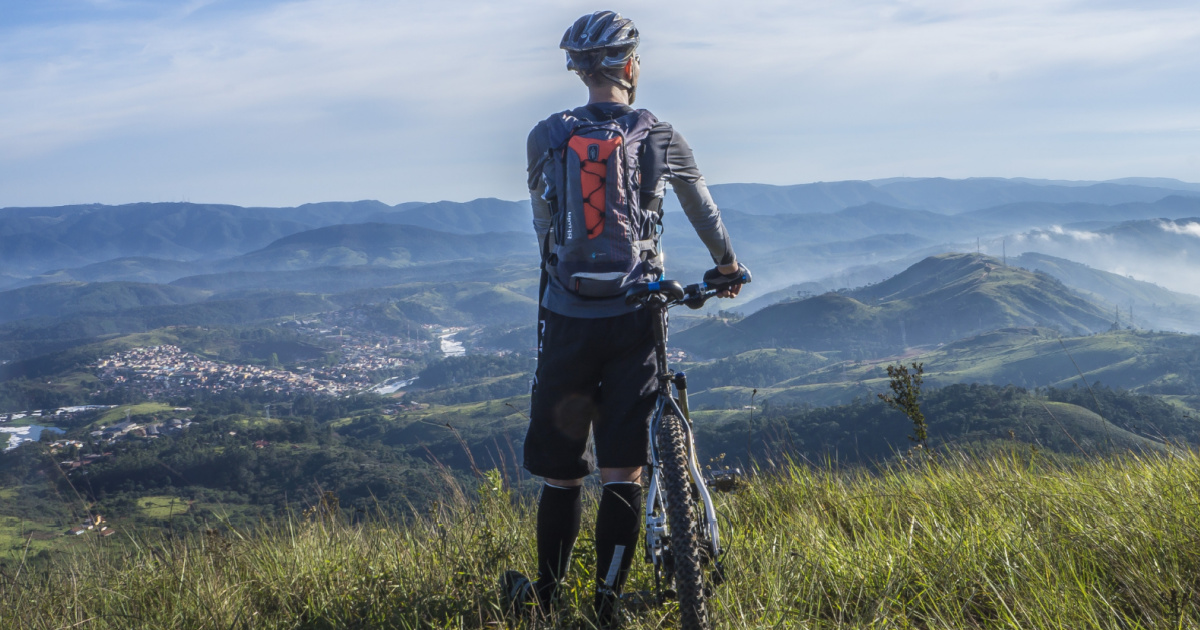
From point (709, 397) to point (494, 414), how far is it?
55.0 meters

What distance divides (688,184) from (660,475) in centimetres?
106

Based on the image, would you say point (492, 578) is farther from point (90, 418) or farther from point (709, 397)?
point (709, 397)

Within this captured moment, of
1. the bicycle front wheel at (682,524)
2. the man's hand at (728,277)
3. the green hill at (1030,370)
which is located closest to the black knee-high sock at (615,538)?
the bicycle front wheel at (682,524)

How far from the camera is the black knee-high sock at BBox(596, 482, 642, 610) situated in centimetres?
264

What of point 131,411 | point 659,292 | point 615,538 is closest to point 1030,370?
point 131,411

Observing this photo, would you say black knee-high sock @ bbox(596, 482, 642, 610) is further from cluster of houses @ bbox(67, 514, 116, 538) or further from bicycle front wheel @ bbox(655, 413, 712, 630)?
cluster of houses @ bbox(67, 514, 116, 538)

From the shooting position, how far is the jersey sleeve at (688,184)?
2.65 metres

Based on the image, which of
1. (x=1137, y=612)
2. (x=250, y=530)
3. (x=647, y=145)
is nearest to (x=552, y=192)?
(x=647, y=145)

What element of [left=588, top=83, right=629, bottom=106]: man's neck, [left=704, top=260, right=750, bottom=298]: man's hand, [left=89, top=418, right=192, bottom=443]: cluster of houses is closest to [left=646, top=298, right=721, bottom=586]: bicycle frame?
[left=704, top=260, right=750, bottom=298]: man's hand

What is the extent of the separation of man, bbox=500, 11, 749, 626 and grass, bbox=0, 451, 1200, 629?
348 millimetres

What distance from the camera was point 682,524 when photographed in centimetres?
236

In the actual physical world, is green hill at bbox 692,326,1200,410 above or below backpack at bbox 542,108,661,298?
below

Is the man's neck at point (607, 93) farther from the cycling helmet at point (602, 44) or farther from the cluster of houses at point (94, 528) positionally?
the cluster of houses at point (94, 528)

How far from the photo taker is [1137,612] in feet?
7.26
